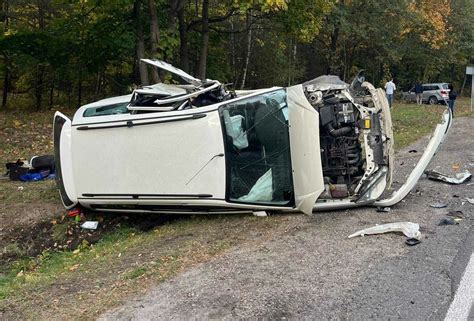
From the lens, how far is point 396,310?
3.62m

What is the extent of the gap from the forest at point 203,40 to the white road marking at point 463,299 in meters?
8.10

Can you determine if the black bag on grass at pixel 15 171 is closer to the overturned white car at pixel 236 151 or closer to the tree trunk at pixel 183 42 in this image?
the overturned white car at pixel 236 151

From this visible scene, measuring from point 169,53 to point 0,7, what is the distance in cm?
1017

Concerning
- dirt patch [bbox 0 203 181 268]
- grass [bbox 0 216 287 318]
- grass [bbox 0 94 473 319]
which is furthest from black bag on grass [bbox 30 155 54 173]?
grass [bbox 0 216 287 318]

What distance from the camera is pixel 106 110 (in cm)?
700

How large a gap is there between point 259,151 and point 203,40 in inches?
477

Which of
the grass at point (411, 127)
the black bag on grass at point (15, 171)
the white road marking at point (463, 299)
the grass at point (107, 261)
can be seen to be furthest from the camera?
the grass at point (411, 127)

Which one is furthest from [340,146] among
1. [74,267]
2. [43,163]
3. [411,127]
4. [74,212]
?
[411,127]

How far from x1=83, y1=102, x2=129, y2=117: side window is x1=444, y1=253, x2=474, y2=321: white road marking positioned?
189 inches

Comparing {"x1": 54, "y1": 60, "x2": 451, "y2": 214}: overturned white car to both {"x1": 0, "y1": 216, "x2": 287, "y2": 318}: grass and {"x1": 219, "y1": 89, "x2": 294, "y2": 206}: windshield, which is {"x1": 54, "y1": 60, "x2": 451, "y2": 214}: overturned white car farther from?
{"x1": 0, "y1": 216, "x2": 287, "y2": 318}: grass

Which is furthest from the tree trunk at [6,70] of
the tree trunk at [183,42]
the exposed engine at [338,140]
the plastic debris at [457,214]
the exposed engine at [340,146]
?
the plastic debris at [457,214]

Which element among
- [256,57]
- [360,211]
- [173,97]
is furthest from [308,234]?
[256,57]

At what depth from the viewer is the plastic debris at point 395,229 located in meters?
5.17

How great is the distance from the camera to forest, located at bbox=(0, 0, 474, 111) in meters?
15.6
